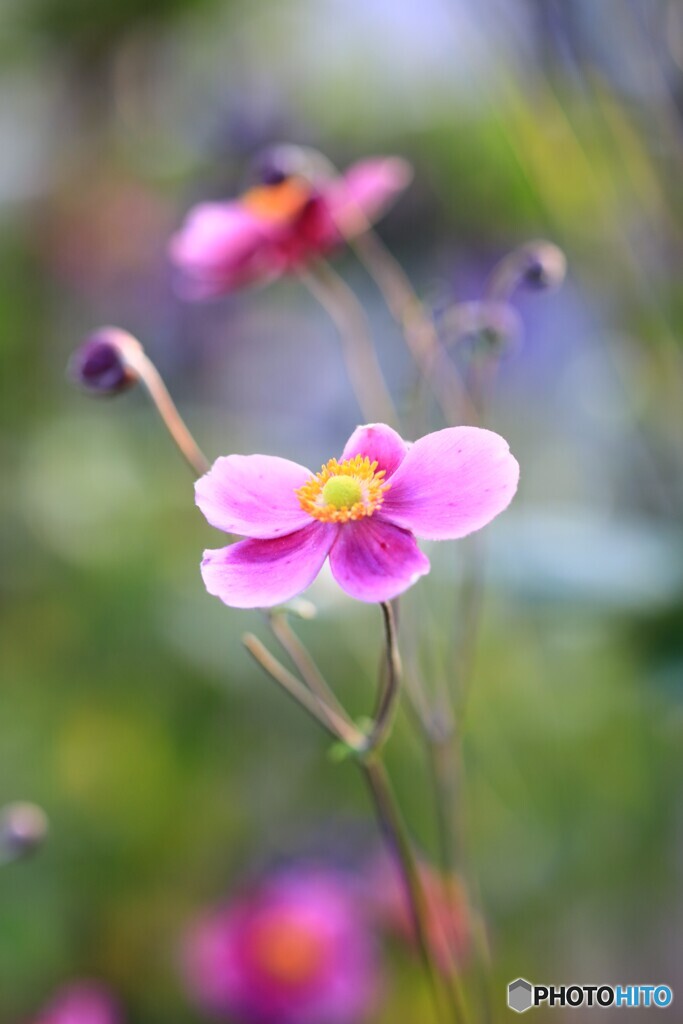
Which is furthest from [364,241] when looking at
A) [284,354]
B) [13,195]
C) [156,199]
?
[13,195]

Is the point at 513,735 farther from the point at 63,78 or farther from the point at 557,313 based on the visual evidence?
the point at 63,78

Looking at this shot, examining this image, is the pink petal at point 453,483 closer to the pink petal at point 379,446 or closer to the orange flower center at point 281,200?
the pink petal at point 379,446

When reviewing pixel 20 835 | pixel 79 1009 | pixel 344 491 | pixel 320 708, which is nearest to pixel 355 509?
pixel 344 491

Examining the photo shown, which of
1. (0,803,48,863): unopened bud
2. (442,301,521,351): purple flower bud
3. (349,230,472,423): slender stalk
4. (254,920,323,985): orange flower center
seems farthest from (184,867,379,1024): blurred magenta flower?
(442,301,521,351): purple flower bud

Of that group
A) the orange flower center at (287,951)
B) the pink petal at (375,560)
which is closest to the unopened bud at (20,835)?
the pink petal at (375,560)

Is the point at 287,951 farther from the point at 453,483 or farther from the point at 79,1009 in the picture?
the point at 453,483

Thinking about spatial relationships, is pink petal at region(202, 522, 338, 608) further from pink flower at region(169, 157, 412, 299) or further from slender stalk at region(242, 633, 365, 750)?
pink flower at region(169, 157, 412, 299)

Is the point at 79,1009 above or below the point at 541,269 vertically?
below

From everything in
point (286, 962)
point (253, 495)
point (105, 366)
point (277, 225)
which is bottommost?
point (286, 962)
